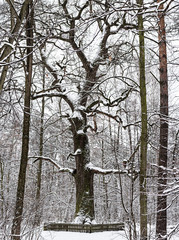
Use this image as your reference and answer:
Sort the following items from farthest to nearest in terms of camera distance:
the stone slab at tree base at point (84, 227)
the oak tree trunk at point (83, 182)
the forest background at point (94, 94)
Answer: the oak tree trunk at point (83, 182)
the stone slab at tree base at point (84, 227)
the forest background at point (94, 94)

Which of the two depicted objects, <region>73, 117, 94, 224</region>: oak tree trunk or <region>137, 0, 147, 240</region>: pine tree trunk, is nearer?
<region>137, 0, 147, 240</region>: pine tree trunk

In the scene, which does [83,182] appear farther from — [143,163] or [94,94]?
[143,163]

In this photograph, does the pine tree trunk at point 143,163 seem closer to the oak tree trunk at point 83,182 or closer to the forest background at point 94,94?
the forest background at point 94,94

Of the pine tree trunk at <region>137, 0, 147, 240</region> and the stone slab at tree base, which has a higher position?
the pine tree trunk at <region>137, 0, 147, 240</region>

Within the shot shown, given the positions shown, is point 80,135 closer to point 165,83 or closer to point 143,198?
point 165,83

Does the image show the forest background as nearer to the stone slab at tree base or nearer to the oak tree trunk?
the oak tree trunk

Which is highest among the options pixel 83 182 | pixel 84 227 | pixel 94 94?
pixel 94 94

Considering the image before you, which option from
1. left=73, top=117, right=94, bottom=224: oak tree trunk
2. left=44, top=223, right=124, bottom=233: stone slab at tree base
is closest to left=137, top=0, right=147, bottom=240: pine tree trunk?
left=44, top=223, right=124, bottom=233: stone slab at tree base

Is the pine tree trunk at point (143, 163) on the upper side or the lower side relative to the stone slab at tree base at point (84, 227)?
upper

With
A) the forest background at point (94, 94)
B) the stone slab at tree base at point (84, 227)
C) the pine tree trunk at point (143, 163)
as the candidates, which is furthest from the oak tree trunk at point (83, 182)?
the pine tree trunk at point (143, 163)

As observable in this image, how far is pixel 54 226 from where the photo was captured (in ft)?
36.6

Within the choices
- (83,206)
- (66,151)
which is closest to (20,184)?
(83,206)

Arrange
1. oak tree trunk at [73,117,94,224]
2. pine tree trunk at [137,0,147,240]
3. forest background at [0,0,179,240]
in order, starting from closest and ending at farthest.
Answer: forest background at [0,0,179,240], pine tree trunk at [137,0,147,240], oak tree trunk at [73,117,94,224]

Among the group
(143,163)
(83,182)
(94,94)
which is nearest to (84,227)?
(83,182)
